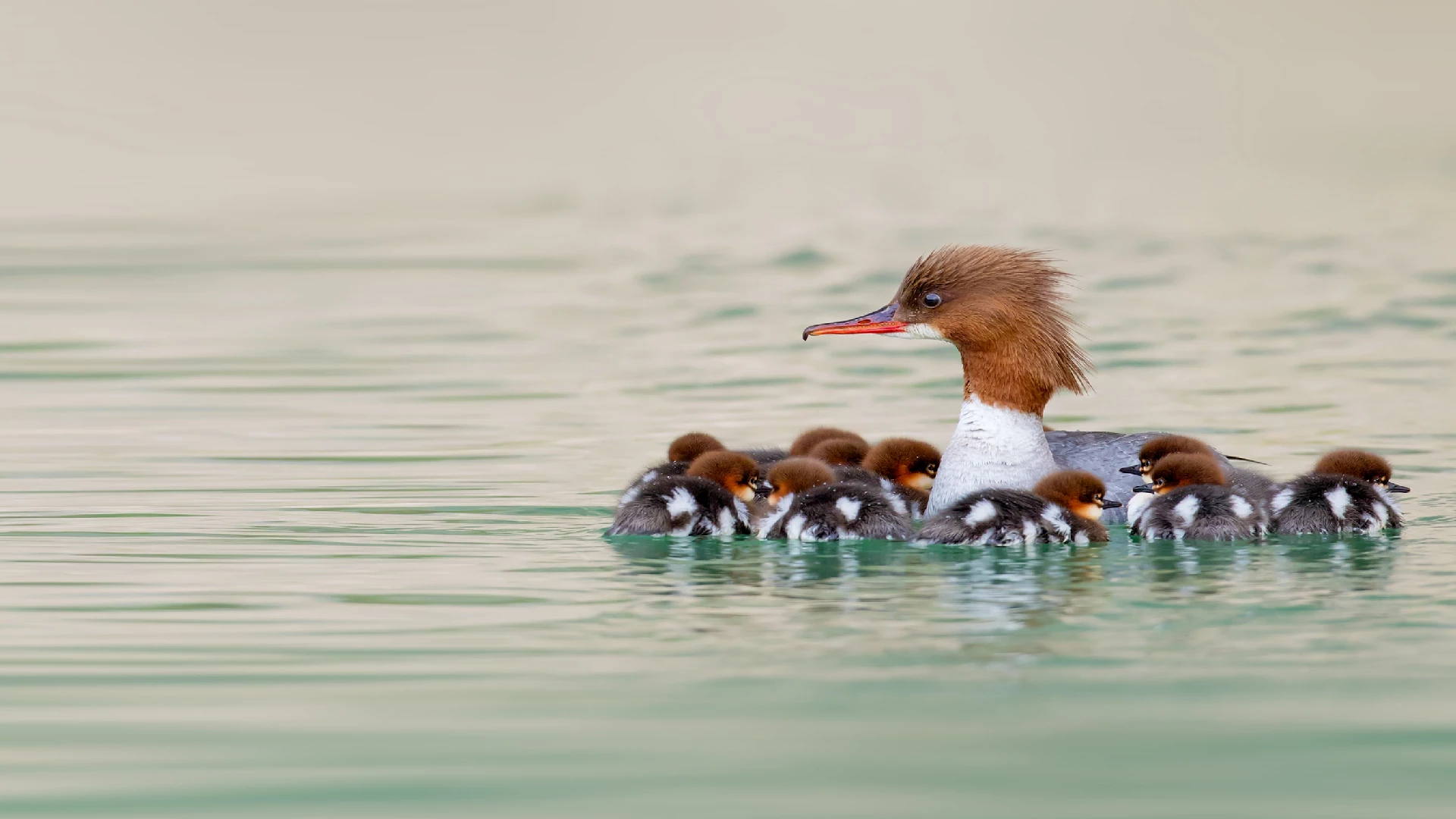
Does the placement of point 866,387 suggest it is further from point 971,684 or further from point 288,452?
point 971,684

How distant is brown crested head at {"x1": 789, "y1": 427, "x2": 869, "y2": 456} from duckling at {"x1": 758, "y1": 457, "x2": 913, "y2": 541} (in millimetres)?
1366

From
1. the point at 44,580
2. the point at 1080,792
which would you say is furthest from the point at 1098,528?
the point at 44,580

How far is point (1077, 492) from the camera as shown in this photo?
7.48 meters

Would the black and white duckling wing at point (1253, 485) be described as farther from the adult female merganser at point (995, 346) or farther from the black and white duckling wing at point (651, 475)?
the black and white duckling wing at point (651, 475)

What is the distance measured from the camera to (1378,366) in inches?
491

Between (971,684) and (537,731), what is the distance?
107cm

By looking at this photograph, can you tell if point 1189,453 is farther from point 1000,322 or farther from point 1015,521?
point 1015,521

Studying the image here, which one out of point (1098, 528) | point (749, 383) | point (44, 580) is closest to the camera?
point (44, 580)

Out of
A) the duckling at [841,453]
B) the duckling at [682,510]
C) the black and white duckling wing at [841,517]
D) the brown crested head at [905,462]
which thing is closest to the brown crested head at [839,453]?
the duckling at [841,453]

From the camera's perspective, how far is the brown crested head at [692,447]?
865 cm

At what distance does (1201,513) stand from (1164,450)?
0.68m

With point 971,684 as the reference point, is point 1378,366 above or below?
above

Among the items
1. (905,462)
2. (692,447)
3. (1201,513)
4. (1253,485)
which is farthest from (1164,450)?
(692,447)

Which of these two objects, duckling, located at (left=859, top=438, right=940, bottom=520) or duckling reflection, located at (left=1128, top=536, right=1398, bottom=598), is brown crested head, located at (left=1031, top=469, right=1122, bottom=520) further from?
duckling, located at (left=859, top=438, right=940, bottom=520)
